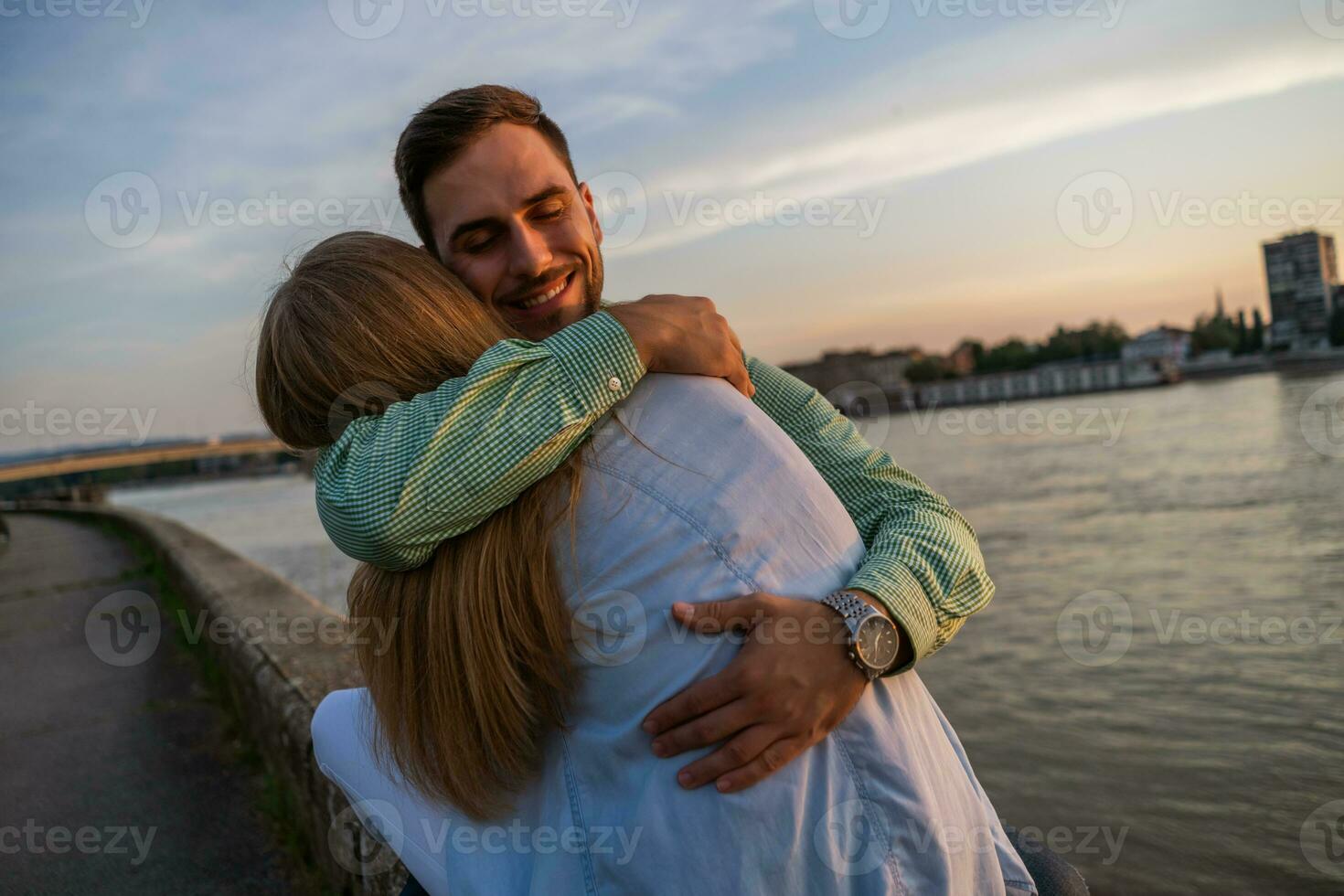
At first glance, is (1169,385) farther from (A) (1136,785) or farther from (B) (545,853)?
(B) (545,853)

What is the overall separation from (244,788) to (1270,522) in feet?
43.3

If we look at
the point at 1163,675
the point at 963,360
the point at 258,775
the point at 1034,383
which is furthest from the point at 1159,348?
the point at 258,775

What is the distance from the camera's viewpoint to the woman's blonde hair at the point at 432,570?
1.10 meters

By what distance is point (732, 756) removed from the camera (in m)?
0.98

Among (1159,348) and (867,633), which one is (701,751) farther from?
(1159,348)

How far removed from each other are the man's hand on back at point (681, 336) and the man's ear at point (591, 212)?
69 centimetres

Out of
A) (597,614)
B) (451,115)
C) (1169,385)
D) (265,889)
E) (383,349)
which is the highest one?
(451,115)

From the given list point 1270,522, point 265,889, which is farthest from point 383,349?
point 1270,522

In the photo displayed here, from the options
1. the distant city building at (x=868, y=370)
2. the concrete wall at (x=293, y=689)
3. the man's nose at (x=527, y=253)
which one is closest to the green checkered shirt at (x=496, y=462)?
the man's nose at (x=527, y=253)

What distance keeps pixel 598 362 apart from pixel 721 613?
0.34 metres

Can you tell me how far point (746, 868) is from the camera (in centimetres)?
97

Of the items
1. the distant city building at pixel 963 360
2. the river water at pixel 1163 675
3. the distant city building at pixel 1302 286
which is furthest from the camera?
the distant city building at pixel 963 360

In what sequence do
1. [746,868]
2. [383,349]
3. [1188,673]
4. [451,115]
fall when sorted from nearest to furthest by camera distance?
[746,868], [383,349], [451,115], [1188,673]

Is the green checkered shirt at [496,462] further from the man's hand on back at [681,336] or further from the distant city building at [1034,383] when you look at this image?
the distant city building at [1034,383]
